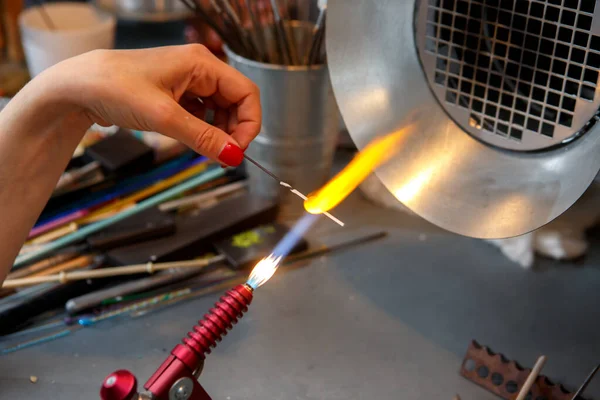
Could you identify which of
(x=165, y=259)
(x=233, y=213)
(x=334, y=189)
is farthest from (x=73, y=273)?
(x=334, y=189)

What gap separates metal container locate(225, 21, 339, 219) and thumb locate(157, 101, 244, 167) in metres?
0.26

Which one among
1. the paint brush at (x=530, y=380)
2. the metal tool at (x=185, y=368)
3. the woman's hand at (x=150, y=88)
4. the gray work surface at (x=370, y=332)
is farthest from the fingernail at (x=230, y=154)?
the paint brush at (x=530, y=380)

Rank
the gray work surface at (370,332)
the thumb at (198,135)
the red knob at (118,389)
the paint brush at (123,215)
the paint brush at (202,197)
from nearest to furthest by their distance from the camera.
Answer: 1. the red knob at (118,389)
2. the thumb at (198,135)
3. the gray work surface at (370,332)
4. the paint brush at (123,215)
5. the paint brush at (202,197)

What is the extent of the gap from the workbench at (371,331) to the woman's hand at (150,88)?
231 millimetres

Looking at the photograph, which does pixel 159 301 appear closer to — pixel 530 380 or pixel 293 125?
pixel 293 125

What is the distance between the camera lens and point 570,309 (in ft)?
2.56

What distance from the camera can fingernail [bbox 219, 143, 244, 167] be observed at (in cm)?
57

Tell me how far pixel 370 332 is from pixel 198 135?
31cm

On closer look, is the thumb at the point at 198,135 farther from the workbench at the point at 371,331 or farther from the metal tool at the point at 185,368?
the workbench at the point at 371,331

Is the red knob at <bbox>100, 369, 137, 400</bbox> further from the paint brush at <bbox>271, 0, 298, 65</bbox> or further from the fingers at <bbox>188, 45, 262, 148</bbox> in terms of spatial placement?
the paint brush at <bbox>271, 0, 298, 65</bbox>

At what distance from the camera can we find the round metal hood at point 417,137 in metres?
0.63

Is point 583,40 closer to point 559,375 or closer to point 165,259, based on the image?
point 559,375

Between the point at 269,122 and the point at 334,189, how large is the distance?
9.5 inches

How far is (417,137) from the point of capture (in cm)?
70
